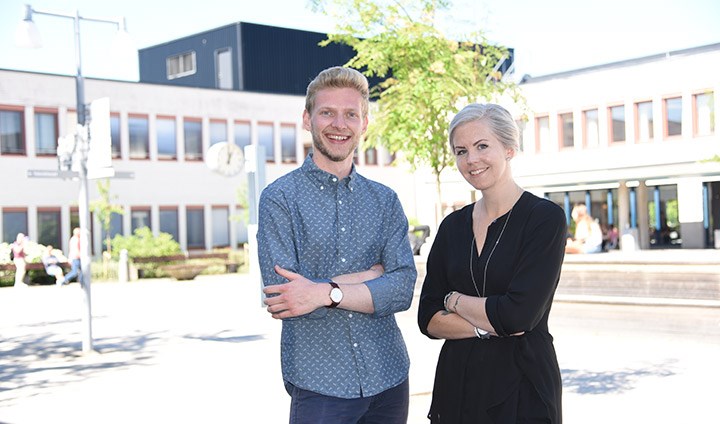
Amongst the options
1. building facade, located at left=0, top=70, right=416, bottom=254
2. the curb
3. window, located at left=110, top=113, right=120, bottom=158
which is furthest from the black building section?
the curb

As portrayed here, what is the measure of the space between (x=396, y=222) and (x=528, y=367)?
75cm

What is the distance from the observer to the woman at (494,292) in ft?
11.2

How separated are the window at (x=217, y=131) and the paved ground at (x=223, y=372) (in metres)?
27.1

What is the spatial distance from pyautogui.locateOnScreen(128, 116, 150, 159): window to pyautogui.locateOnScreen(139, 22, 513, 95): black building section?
8360mm

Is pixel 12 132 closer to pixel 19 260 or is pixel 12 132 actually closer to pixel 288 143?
pixel 19 260

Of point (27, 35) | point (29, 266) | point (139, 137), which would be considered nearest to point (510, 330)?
point (27, 35)

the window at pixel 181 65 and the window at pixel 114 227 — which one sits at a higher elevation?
the window at pixel 181 65

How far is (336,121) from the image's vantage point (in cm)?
354

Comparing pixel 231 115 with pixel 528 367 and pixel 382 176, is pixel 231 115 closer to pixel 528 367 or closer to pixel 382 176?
pixel 382 176

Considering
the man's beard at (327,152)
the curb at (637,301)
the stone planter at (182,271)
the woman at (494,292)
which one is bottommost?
the stone planter at (182,271)

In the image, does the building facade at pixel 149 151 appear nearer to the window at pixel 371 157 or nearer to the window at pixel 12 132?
the window at pixel 12 132

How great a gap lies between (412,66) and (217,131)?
26.3 metres

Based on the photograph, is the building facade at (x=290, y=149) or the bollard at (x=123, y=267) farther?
the building facade at (x=290, y=149)

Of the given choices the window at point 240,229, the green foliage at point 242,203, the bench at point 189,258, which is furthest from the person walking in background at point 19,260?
the window at point 240,229
